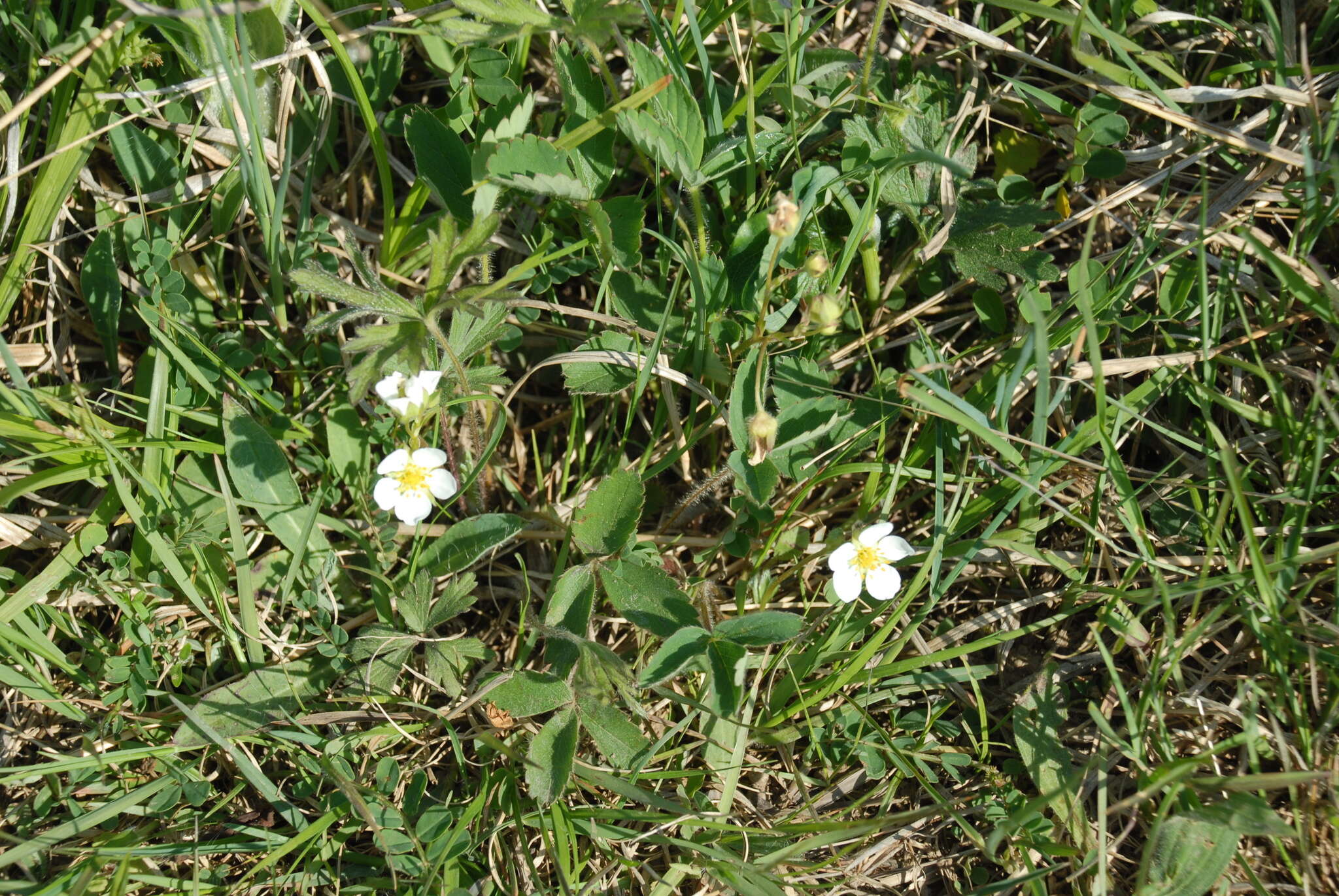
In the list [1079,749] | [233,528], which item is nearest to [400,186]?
[233,528]

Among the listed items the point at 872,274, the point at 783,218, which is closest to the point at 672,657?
the point at 783,218

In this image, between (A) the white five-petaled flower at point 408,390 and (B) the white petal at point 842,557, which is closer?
(A) the white five-petaled flower at point 408,390

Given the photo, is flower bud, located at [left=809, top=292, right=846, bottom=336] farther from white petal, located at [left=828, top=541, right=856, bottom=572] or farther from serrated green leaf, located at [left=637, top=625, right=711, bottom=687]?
serrated green leaf, located at [left=637, top=625, right=711, bottom=687]

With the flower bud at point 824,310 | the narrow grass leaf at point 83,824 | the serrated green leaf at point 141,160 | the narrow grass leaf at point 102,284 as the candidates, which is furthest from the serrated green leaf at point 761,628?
the serrated green leaf at point 141,160

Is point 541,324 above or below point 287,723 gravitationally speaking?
above

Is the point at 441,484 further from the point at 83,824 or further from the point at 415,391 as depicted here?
the point at 83,824

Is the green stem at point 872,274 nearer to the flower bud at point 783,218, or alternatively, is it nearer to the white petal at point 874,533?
the flower bud at point 783,218

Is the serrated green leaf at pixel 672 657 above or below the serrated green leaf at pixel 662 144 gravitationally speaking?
below

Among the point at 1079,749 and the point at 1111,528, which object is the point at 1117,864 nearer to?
the point at 1079,749
